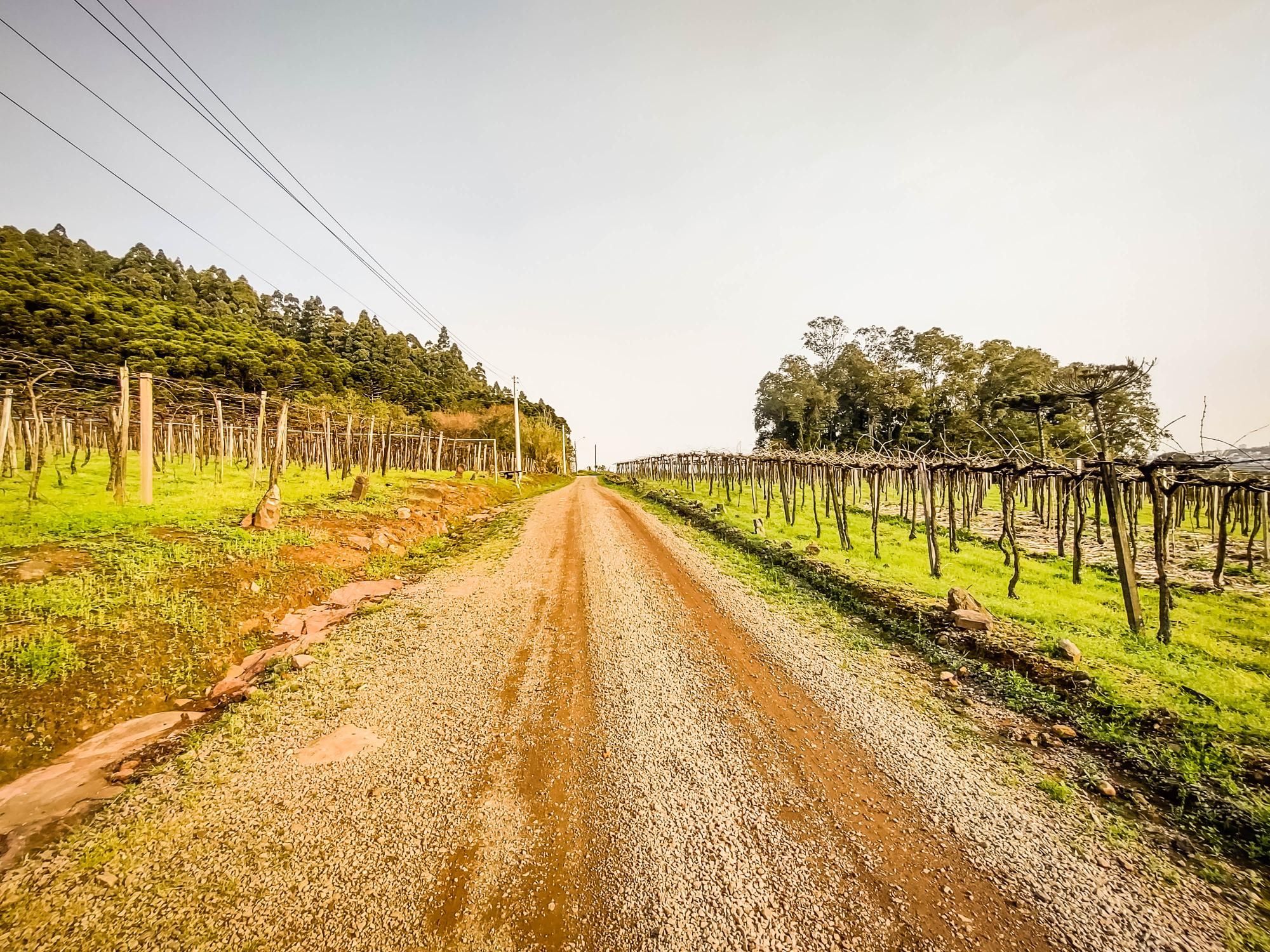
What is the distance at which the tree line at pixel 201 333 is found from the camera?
112ft

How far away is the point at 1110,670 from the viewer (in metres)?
6.29

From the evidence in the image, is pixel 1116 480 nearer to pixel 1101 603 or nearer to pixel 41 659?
pixel 1101 603

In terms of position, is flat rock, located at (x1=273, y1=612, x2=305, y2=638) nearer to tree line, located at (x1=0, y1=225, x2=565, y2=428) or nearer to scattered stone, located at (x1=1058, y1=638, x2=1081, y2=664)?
scattered stone, located at (x1=1058, y1=638, x2=1081, y2=664)

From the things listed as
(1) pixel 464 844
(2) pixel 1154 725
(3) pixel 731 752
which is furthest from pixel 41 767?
(2) pixel 1154 725

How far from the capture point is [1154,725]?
16.6 ft

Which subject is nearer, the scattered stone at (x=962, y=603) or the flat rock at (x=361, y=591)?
the scattered stone at (x=962, y=603)

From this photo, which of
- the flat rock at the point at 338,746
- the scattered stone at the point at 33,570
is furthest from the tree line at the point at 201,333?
the flat rock at the point at 338,746

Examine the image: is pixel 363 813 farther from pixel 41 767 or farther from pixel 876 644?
pixel 876 644

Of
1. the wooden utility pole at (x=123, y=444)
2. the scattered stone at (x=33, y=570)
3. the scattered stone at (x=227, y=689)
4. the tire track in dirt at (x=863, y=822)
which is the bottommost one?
the tire track in dirt at (x=863, y=822)

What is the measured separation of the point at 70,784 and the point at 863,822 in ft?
25.2

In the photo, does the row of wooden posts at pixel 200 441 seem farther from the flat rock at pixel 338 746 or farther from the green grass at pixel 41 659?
the flat rock at pixel 338 746

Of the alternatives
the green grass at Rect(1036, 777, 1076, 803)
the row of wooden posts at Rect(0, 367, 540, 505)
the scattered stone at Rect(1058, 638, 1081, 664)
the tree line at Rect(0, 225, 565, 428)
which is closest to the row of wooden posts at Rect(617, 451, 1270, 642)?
the scattered stone at Rect(1058, 638, 1081, 664)

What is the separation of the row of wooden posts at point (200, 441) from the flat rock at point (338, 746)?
11.1m

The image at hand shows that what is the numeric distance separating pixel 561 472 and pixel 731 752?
66599 millimetres
